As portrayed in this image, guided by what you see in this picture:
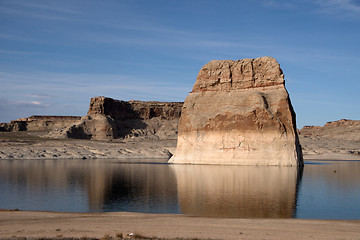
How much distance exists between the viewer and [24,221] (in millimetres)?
15047

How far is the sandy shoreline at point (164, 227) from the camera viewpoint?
42.5 ft

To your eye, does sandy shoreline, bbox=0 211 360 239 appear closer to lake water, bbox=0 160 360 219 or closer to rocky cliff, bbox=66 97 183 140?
lake water, bbox=0 160 360 219

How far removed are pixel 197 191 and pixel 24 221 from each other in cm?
1297

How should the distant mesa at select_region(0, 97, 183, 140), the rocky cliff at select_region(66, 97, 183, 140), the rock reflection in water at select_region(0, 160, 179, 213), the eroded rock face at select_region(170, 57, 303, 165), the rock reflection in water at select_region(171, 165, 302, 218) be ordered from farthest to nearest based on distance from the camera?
the rocky cliff at select_region(66, 97, 183, 140) → the distant mesa at select_region(0, 97, 183, 140) → the eroded rock face at select_region(170, 57, 303, 165) → the rock reflection in water at select_region(0, 160, 179, 213) → the rock reflection in water at select_region(171, 165, 302, 218)

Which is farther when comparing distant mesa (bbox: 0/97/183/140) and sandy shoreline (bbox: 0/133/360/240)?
distant mesa (bbox: 0/97/183/140)

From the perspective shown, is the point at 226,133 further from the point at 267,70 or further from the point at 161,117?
the point at 161,117

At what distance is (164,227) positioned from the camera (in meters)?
14.2

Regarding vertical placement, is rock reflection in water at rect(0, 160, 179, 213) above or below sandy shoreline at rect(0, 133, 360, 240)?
below

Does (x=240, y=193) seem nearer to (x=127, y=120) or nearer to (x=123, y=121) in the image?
(x=123, y=121)

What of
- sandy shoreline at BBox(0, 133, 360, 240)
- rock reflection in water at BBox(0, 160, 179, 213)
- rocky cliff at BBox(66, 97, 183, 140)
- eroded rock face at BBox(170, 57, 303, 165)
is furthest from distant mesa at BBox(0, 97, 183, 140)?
sandy shoreline at BBox(0, 133, 360, 240)

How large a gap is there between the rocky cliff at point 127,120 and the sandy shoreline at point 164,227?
3319 inches

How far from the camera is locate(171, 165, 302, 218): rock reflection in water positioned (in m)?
19.3

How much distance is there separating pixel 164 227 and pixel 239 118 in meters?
32.2

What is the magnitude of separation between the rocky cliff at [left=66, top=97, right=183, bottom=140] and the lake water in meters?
69.1
